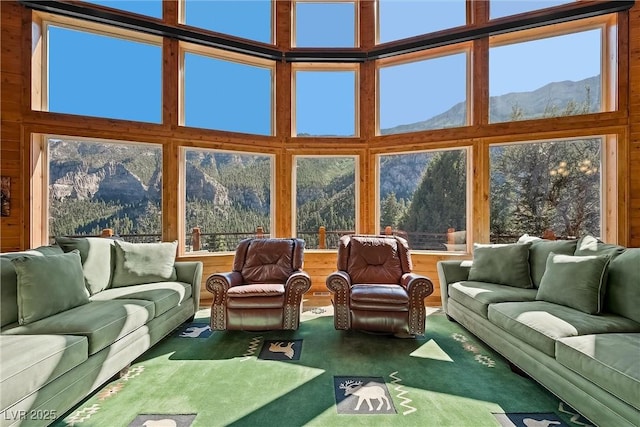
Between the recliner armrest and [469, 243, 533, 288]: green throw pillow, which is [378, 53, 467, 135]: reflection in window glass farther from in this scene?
the recliner armrest

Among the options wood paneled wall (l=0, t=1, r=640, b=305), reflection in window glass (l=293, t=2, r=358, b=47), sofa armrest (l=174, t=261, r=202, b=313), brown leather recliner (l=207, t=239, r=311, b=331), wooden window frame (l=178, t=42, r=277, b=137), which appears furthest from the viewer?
reflection in window glass (l=293, t=2, r=358, b=47)

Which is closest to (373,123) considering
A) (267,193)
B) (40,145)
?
(267,193)

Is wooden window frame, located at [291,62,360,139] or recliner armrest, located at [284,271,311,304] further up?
wooden window frame, located at [291,62,360,139]

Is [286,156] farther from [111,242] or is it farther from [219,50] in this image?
[111,242]

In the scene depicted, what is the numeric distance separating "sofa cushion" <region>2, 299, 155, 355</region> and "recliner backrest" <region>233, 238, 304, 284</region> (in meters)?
1.31

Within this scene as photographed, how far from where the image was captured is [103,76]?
4.56 meters

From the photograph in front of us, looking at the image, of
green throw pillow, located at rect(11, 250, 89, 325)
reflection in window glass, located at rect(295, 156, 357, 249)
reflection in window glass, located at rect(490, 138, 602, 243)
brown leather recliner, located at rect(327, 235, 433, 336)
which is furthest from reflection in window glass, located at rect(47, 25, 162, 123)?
reflection in window glass, located at rect(490, 138, 602, 243)

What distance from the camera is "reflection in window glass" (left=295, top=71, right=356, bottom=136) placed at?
17.8ft

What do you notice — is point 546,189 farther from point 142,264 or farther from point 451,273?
point 142,264

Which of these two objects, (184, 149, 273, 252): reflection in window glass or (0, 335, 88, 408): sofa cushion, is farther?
(184, 149, 273, 252): reflection in window glass

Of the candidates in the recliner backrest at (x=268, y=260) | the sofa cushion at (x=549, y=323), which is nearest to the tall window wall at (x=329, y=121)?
the recliner backrest at (x=268, y=260)

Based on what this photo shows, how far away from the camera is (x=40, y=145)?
430 cm

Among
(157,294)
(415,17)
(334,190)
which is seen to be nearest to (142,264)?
(157,294)

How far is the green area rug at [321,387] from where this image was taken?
202 centimetres
